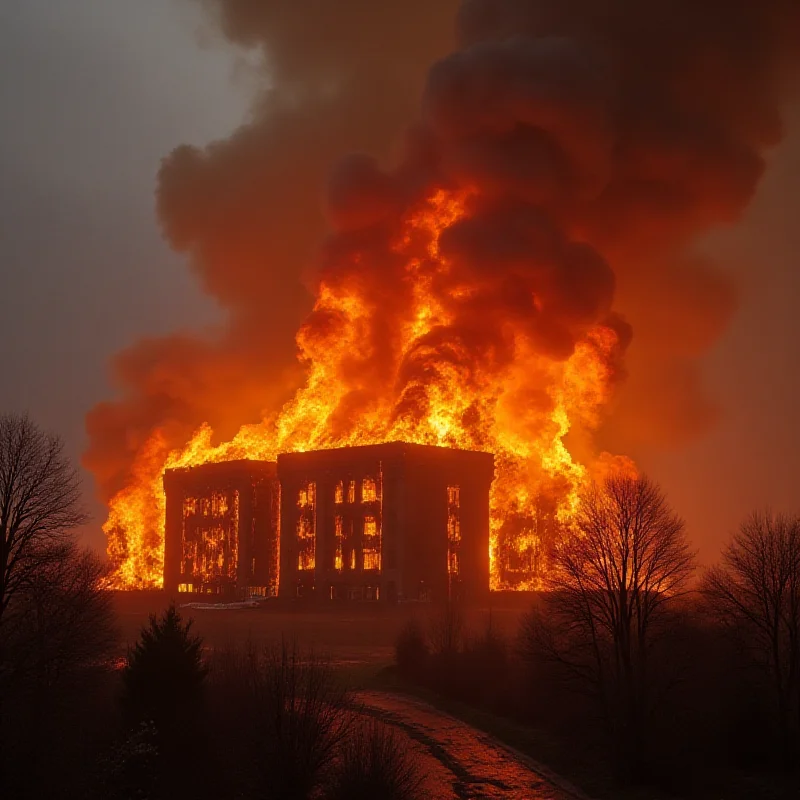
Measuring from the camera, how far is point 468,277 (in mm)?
108812

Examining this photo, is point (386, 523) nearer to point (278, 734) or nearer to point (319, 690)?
point (319, 690)

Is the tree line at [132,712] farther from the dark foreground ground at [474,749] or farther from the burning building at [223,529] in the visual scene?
the burning building at [223,529]

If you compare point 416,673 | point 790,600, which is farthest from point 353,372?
point 790,600

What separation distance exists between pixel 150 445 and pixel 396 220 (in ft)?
159

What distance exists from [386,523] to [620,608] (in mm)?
70238

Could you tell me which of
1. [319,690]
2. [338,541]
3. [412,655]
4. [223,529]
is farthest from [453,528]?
[319,690]

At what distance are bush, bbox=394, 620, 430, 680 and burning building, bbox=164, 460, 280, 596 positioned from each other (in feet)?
207

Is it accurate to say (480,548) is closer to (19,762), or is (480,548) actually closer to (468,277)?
(468,277)

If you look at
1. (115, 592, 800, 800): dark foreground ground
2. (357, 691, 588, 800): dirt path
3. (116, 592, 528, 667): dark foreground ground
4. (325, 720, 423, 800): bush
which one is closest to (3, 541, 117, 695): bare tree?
(115, 592, 800, 800): dark foreground ground

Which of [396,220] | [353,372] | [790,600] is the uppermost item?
[396,220]

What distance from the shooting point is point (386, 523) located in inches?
4592

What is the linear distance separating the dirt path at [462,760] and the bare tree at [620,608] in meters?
3.73

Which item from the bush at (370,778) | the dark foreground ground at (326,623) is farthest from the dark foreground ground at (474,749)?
the bush at (370,778)

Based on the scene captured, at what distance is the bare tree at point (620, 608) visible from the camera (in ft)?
148
